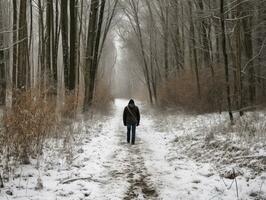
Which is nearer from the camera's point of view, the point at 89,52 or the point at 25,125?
the point at 25,125

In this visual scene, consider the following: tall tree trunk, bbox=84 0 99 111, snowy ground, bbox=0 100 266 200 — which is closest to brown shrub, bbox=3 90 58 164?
snowy ground, bbox=0 100 266 200

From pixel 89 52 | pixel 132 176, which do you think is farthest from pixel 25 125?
pixel 89 52

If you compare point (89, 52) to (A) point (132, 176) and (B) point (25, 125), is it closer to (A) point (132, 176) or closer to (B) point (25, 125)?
(B) point (25, 125)

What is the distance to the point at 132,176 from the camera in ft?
22.9

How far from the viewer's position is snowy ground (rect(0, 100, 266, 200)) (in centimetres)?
574

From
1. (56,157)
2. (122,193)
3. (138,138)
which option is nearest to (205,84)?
(138,138)

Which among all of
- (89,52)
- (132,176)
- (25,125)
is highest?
(89,52)

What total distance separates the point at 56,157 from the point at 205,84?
12061 mm

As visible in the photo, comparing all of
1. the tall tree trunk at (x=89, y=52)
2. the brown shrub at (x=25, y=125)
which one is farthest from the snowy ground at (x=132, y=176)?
the tall tree trunk at (x=89, y=52)

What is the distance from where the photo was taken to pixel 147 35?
2967 centimetres

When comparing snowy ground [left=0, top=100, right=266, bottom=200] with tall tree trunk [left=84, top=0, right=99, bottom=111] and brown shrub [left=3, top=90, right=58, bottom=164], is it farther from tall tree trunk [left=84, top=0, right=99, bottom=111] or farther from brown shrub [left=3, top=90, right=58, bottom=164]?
tall tree trunk [left=84, top=0, right=99, bottom=111]

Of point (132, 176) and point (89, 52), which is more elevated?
point (89, 52)

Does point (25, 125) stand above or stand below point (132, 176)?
above

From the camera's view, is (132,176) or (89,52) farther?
(89,52)
